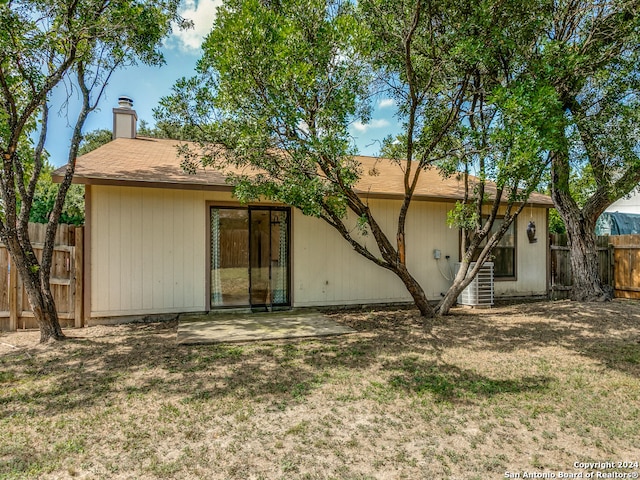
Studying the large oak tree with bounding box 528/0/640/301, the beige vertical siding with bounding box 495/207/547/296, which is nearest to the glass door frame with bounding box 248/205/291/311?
the large oak tree with bounding box 528/0/640/301

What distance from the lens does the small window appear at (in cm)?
923

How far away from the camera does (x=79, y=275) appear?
626 cm

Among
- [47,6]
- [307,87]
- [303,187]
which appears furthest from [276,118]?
[47,6]

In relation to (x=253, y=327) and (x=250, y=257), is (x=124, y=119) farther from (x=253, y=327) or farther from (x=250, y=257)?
(x=253, y=327)

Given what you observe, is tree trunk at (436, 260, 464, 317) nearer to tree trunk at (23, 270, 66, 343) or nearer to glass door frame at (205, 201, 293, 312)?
glass door frame at (205, 201, 293, 312)

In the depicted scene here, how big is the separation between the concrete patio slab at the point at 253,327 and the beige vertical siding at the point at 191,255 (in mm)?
577

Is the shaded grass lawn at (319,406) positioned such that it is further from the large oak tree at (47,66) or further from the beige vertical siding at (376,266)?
the beige vertical siding at (376,266)

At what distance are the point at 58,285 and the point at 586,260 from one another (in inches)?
419

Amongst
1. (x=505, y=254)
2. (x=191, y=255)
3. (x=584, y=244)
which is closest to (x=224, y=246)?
(x=191, y=255)

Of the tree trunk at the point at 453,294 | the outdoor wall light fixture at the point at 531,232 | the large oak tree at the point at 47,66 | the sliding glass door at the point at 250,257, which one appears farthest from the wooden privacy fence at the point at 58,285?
the outdoor wall light fixture at the point at 531,232

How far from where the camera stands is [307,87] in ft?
16.0

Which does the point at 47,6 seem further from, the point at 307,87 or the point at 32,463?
the point at 32,463

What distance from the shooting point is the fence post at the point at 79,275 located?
20.5 ft

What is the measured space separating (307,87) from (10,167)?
13.2 feet
